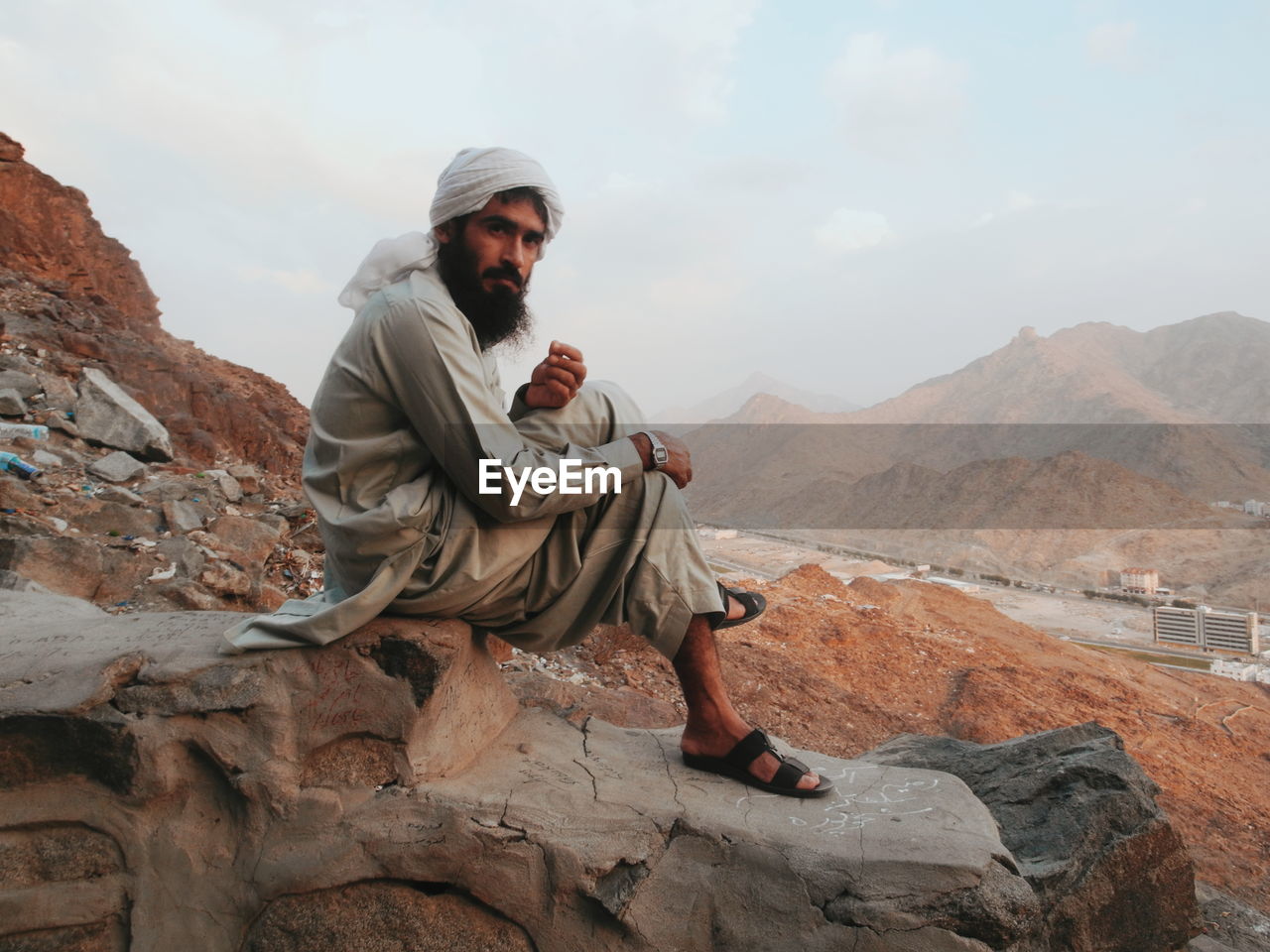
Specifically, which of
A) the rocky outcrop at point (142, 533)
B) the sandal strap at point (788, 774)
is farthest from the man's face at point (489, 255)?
the rocky outcrop at point (142, 533)

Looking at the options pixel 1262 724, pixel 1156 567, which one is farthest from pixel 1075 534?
pixel 1262 724

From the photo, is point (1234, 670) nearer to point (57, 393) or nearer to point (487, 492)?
point (487, 492)

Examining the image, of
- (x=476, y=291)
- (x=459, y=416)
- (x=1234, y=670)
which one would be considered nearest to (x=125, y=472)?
(x=476, y=291)

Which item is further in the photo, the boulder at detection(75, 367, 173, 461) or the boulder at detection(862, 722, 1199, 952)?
the boulder at detection(75, 367, 173, 461)

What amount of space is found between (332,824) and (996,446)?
59.7 metres

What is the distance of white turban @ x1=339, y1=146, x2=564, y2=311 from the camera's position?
2162mm

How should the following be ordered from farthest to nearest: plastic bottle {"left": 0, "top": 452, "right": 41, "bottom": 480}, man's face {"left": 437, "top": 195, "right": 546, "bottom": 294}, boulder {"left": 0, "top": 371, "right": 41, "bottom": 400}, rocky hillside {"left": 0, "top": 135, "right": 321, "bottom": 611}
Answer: boulder {"left": 0, "top": 371, "right": 41, "bottom": 400} → plastic bottle {"left": 0, "top": 452, "right": 41, "bottom": 480} → rocky hillside {"left": 0, "top": 135, "right": 321, "bottom": 611} → man's face {"left": 437, "top": 195, "right": 546, "bottom": 294}

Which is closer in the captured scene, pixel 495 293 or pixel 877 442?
pixel 495 293

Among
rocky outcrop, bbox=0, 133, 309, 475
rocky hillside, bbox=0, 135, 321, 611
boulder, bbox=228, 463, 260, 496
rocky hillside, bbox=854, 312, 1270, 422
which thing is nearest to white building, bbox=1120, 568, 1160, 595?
rocky outcrop, bbox=0, 133, 309, 475

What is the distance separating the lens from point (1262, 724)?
8.30 m

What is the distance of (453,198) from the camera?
7.15 feet

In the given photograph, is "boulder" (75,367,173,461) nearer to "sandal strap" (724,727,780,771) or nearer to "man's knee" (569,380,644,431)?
"man's knee" (569,380,644,431)

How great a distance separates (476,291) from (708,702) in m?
1.30

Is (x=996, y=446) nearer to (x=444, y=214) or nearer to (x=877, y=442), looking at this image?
(x=877, y=442)
